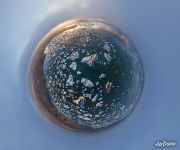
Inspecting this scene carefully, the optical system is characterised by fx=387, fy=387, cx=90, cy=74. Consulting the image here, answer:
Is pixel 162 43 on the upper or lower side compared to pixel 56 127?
upper

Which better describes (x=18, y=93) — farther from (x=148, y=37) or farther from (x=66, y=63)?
(x=148, y=37)

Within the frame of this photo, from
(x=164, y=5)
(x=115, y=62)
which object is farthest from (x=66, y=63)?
(x=164, y=5)

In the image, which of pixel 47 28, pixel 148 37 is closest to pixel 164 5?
pixel 148 37

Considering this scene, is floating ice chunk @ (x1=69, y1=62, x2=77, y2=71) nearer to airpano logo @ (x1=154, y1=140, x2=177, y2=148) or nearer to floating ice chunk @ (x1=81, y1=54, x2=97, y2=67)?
floating ice chunk @ (x1=81, y1=54, x2=97, y2=67)

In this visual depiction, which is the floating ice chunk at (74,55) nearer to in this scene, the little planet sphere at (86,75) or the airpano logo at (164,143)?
the little planet sphere at (86,75)

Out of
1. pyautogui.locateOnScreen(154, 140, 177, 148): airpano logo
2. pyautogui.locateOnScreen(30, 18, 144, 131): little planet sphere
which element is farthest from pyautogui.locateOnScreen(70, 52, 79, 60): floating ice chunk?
pyautogui.locateOnScreen(154, 140, 177, 148): airpano logo

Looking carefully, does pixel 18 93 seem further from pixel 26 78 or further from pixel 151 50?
pixel 151 50

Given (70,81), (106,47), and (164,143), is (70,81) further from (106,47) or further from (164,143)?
(164,143)

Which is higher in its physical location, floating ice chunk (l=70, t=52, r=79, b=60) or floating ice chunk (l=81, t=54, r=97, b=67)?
floating ice chunk (l=70, t=52, r=79, b=60)
